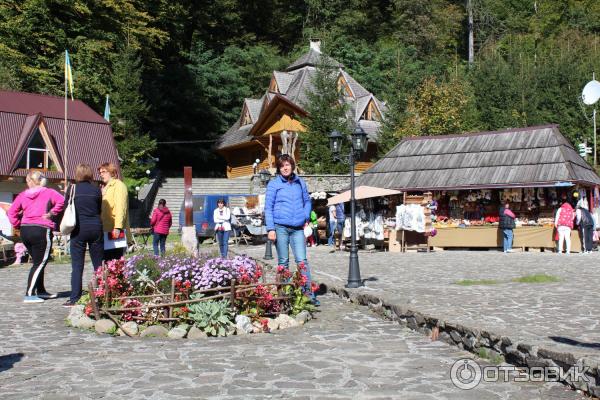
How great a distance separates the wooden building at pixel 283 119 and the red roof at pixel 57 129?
11636 millimetres

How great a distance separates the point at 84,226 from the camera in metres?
9.05

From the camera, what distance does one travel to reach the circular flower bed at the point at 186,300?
7.55 meters

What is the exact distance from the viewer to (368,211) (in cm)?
2414

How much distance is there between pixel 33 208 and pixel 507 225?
15.9 m

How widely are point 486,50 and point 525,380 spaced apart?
5646 centimetres

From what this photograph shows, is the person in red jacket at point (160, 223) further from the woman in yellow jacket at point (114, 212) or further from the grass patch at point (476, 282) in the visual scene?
the grass patch at point (476, 282)

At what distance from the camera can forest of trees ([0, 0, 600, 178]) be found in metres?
36.5

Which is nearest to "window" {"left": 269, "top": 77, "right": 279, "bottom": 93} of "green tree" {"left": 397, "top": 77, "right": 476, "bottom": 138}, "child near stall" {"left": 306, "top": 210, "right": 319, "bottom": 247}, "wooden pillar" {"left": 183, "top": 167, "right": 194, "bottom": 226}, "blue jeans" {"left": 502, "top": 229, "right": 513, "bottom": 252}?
"green tree" {"left": 397, "top": 77, "right": 476, "bottom": 138}

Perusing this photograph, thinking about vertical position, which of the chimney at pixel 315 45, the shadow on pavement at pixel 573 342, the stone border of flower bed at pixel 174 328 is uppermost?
the chimney at pixel 315 45

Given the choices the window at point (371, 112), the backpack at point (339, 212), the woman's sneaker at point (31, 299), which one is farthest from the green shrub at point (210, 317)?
the window at point (371, 112)

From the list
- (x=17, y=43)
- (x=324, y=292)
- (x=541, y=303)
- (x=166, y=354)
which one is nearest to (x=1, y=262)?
(x=324, y=292)

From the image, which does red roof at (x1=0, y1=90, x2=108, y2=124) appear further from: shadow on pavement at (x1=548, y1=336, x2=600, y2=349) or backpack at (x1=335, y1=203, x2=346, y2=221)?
shadow on pavement at (x1=548, y1=336, x2=600, y2=349)

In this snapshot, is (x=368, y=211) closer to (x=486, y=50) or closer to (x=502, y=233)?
(x=502, y=233)

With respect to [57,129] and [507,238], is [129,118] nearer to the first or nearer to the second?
[57,129]
